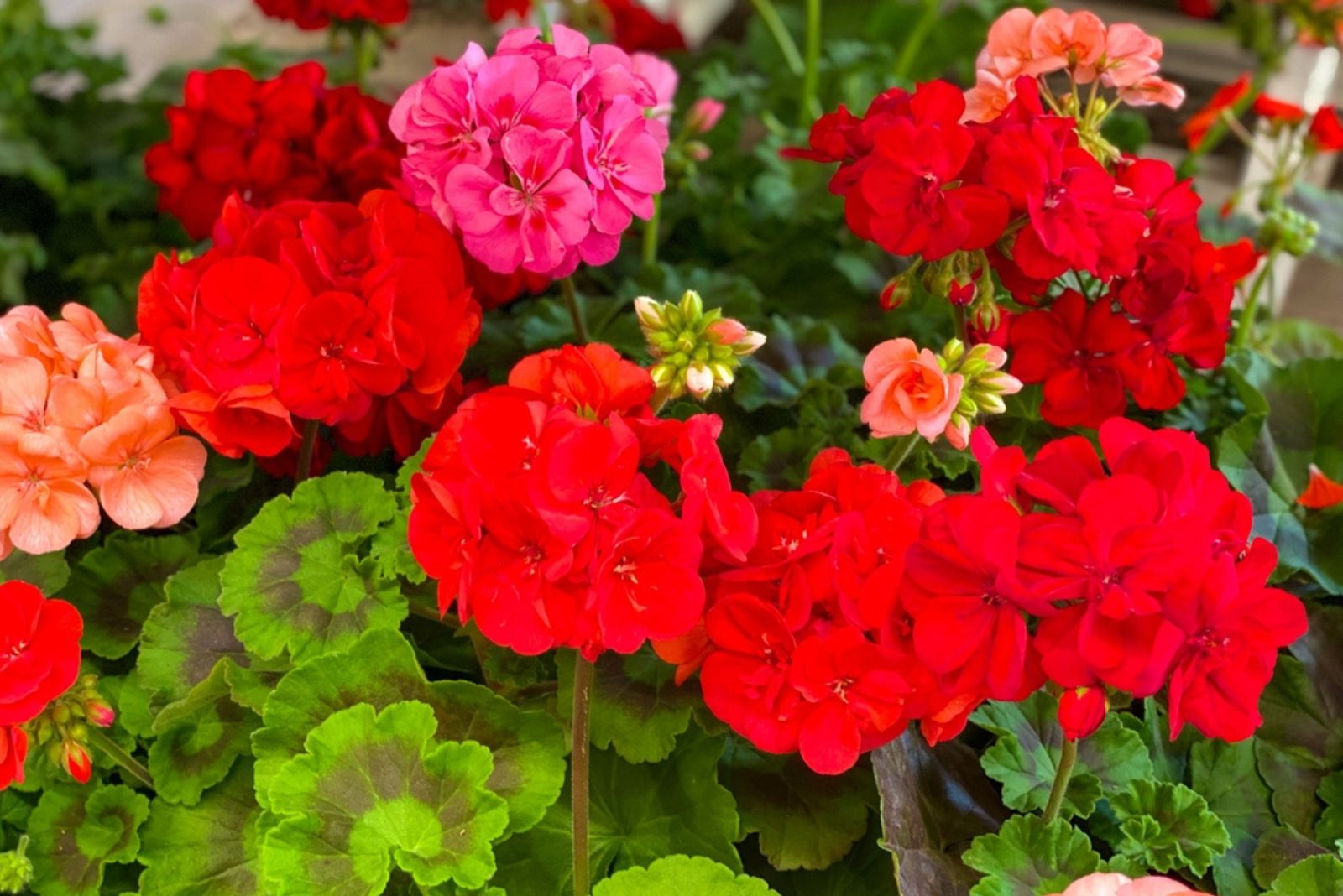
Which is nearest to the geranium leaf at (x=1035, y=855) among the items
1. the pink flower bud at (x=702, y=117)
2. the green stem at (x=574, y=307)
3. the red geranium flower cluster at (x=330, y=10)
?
the green stem at (x=574, y=307)

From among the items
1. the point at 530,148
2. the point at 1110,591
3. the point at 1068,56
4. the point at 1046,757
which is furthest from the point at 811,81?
the point at 1110,591

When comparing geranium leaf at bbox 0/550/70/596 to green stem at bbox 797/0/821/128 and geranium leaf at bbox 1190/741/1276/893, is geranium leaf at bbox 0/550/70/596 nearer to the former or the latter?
geranium leaf at bbox 1190/741/1276/893

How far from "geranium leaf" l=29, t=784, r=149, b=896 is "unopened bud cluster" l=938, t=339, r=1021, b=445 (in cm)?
60

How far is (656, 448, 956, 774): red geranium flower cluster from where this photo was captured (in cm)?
63

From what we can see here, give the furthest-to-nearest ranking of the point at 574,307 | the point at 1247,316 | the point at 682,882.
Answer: the point at 1247,316, the point at 574,307, the point at 682,882

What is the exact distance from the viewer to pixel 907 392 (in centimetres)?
71

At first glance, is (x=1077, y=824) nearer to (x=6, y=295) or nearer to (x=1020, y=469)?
(x=1020, y=469)

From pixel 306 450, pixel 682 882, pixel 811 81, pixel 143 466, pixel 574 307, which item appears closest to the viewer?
pixel 682 882

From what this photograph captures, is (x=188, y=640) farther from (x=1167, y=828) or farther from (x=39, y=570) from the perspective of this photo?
(x=1167, y=828)

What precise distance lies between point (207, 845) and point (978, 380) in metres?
0.58

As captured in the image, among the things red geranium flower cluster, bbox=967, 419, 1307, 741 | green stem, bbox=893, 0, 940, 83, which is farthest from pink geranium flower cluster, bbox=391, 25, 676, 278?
green stem, bbox=893, 0, 940, 83

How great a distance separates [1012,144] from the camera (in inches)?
29.3

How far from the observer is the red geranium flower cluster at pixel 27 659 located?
68cm

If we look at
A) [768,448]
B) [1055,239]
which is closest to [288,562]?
[768,448]
